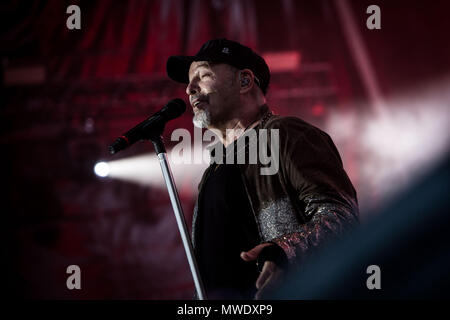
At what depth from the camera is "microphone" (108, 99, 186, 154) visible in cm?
149

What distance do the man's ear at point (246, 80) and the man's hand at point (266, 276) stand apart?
3.33ft

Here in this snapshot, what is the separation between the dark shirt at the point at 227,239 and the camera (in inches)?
63.7

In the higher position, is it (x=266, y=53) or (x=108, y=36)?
(x=108, y=36)

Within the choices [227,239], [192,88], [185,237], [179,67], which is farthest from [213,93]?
[185,237]

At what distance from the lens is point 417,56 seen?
4.47 m

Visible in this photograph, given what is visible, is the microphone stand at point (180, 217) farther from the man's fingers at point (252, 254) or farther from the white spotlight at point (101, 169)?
the white spotlight at point (101, 169)

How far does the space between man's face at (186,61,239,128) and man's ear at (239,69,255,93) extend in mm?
33

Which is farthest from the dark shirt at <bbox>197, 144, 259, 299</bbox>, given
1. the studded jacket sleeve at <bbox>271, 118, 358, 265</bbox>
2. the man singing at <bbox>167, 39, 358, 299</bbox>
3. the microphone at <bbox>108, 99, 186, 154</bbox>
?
the microphone at <bbox>108, 99, 186, 154</bbox>

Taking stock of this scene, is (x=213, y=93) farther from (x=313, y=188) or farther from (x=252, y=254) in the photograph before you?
(x=252, y=254)

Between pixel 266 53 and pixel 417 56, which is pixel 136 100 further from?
pixel 417 56
